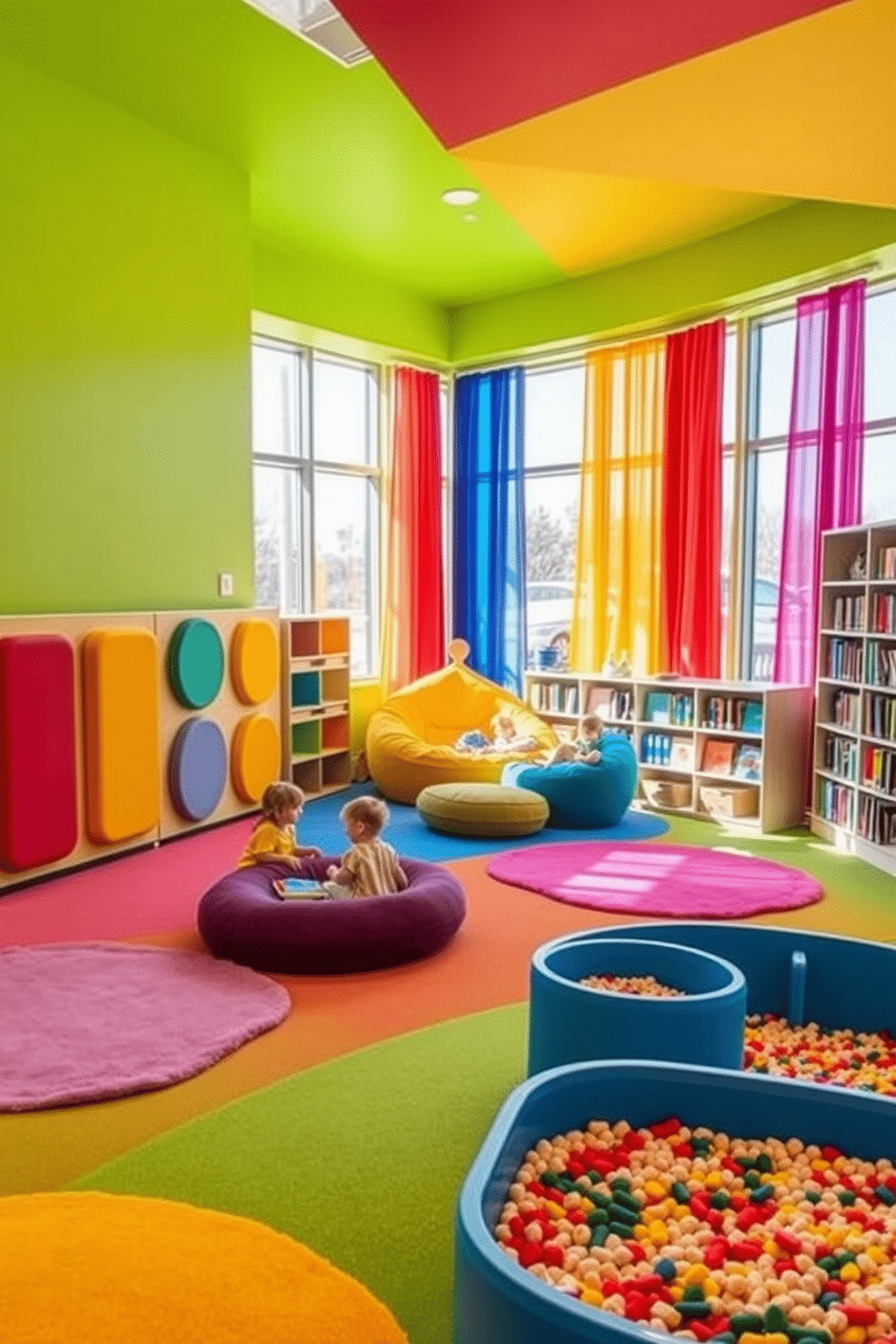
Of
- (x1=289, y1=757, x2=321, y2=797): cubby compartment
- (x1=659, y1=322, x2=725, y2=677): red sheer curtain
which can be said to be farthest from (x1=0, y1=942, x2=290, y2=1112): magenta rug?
(x1=659, y1=322, x2=725, y2=677): red sheer curtain

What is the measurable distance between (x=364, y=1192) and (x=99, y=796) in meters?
3.47

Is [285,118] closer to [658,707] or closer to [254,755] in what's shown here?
[254,755]

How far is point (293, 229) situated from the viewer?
7434 millimetres

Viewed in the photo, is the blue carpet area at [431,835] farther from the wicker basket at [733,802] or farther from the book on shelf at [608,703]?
the book on shelf at [608,703]

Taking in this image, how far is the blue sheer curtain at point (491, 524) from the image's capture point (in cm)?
905

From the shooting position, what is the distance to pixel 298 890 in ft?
14.3

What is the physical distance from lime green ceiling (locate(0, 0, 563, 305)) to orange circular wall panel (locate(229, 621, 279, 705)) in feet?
9.36

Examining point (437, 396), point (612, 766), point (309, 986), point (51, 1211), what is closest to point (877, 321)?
point (612, 766)

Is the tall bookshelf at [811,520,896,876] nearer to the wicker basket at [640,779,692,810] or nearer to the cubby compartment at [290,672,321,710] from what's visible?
the wicker basket at [640,779,692,810]

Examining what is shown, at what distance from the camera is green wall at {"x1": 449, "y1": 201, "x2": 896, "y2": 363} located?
6.50m

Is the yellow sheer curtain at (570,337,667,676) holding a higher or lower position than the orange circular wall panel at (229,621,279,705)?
higher

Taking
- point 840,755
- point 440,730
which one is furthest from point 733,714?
point 440,730

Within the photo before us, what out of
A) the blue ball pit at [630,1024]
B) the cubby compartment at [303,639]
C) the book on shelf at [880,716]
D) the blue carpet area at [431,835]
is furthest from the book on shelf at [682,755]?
the blue ball pit at [630,1024]

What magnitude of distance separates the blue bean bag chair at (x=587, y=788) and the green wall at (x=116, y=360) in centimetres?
238
